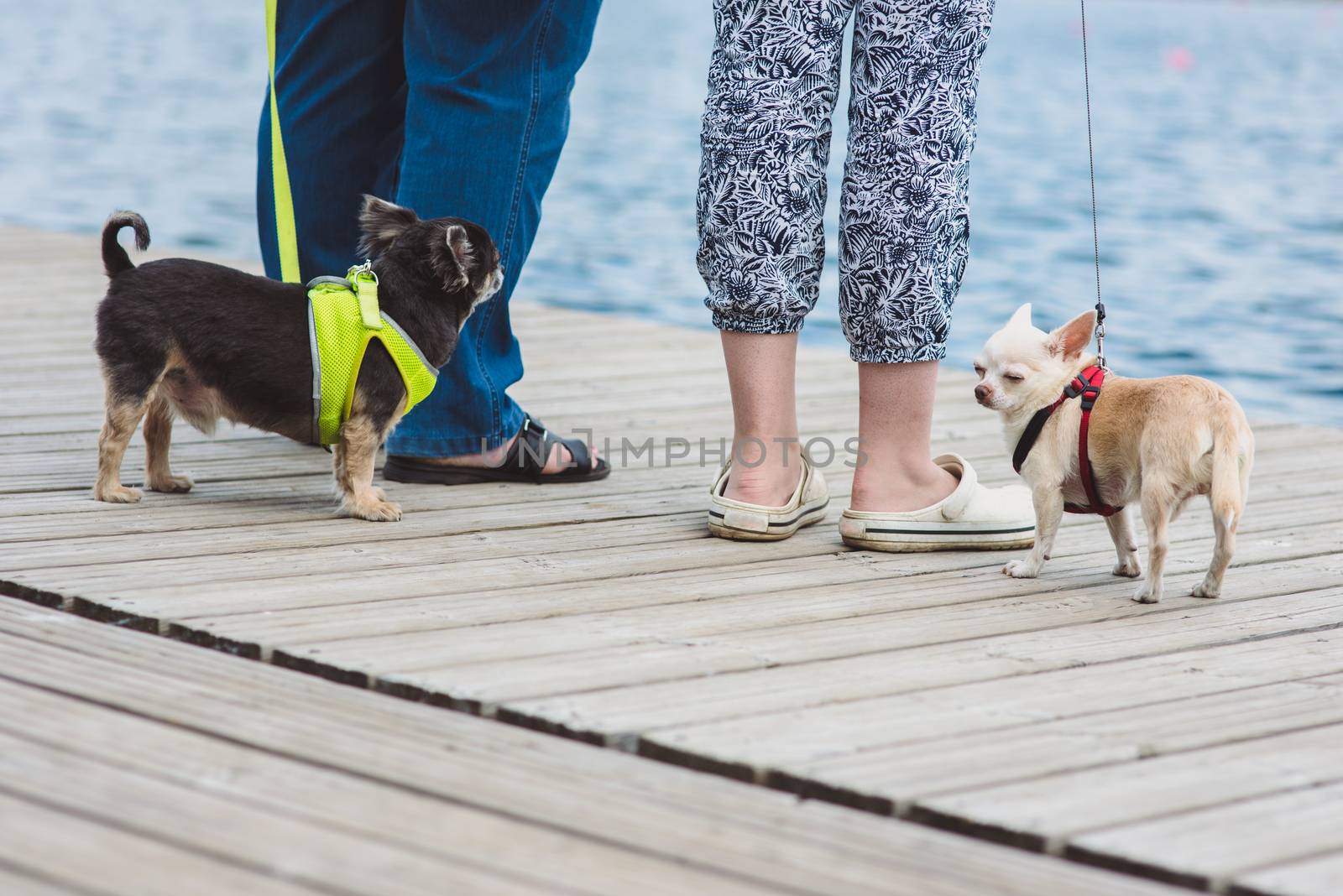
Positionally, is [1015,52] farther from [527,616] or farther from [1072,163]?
[527,616]

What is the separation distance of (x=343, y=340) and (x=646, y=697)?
1.27 meters

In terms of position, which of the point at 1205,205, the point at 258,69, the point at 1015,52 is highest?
the point at 1015,52

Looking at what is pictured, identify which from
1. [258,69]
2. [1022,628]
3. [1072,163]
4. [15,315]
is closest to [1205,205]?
[1072,163]

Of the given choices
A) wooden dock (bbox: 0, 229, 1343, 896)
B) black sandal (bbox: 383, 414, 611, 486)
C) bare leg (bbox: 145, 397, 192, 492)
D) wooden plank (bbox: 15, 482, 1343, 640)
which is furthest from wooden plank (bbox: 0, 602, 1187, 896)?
black sandal (bbox: 383, 414, 611, 486)

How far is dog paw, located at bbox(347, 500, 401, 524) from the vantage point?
120 inches

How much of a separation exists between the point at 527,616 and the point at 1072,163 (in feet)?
55.0

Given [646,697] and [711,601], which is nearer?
[646,697]

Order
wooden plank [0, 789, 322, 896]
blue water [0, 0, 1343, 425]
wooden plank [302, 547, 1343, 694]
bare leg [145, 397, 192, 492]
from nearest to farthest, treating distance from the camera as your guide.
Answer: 1. wooden plank [0, 789, 322, 896]
2. wooden plank [302, 547, 1343, 694]
3. bare leg [145, 397, 192, 492]
4. blue water [0, 0, 1343, 425]

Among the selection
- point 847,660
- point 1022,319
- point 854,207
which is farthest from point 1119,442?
point 847,660

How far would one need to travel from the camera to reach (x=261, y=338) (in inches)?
119

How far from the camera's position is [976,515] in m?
2.98

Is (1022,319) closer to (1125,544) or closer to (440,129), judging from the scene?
(1125,544)

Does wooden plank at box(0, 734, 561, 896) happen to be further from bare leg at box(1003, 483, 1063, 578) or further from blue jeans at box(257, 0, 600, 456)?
blue jeans at box(257, 0, 600, 456)

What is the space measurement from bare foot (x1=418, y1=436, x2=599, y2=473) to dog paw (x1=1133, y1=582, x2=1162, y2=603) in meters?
1.31
